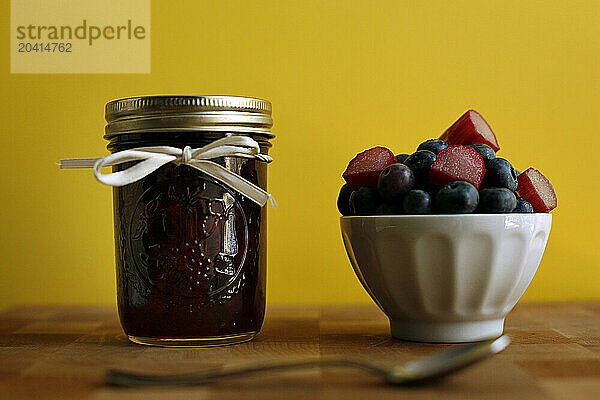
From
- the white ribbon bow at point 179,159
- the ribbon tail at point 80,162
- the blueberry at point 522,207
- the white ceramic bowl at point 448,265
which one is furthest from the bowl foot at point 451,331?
the ribbon tail at point 80,162

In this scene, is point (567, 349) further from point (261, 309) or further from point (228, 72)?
point (228, 72)

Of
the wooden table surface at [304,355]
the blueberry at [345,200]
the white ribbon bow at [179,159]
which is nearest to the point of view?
the wooden table surface at [304,355]

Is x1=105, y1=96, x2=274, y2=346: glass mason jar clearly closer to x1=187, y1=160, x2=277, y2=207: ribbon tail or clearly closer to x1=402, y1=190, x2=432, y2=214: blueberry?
x1=187, y1=160, x2=277, y2=207: ribbon tail

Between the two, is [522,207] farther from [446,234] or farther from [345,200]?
[345,200]

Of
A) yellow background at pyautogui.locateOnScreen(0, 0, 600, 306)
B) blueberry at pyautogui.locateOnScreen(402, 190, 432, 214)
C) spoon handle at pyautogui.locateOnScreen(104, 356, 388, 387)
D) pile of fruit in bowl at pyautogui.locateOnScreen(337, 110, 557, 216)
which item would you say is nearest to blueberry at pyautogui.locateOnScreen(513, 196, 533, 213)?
pile of fruit in bowl at pyautogui.locateOnScreen(337, 110, 557, 216)

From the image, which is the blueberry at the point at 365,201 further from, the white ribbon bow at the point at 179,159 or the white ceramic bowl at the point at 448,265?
the white ribbon bow at the point at 179,159
